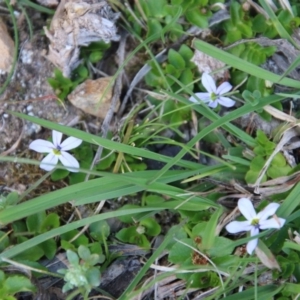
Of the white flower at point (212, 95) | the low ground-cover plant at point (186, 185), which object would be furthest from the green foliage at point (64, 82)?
the white flower at point (212, 95)

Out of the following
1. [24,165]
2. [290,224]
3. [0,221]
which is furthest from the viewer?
[24,165]

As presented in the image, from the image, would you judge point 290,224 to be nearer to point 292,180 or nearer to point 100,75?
point 292,180

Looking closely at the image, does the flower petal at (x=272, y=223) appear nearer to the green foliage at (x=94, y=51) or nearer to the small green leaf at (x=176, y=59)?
the small green leaf at (x=176, y=59)

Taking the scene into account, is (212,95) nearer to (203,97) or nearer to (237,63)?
(203,97)

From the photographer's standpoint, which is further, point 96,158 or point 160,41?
point 160,41

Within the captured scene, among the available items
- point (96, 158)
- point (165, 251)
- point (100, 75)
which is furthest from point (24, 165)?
point (165, 251)

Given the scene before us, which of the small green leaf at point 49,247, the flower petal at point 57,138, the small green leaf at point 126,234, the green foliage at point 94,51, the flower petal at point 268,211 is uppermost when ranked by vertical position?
the green foliage at point 94,51
